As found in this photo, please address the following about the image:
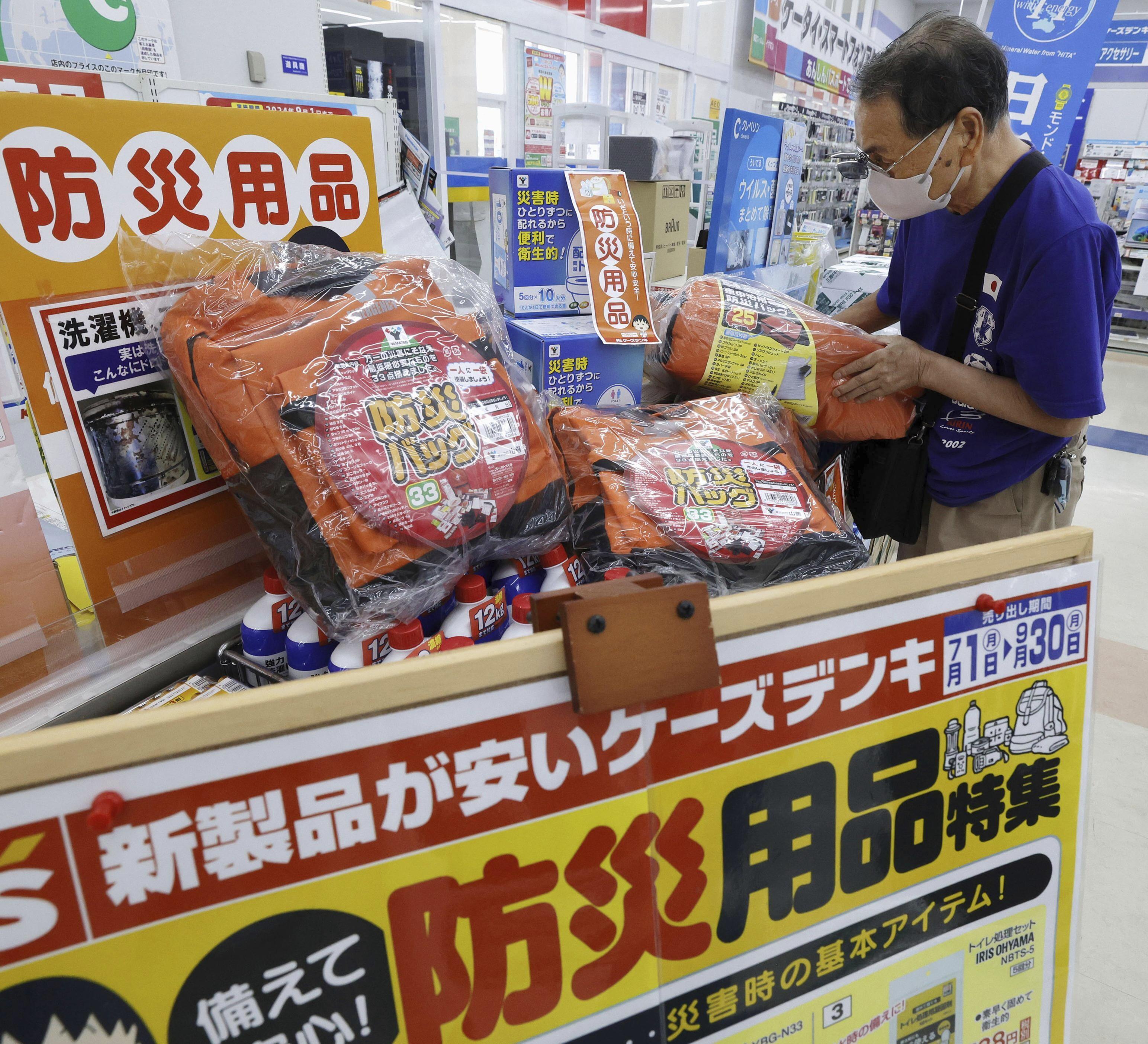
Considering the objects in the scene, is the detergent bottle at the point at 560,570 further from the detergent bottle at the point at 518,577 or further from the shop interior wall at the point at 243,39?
the shop interior wall at the point at 243,39

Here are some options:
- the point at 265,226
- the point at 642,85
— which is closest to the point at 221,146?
the point at 265,226

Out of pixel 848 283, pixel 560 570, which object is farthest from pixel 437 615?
pixel 848 283

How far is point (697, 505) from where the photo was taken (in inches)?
39.0

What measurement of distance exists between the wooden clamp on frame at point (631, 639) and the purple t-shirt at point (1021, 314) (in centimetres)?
94

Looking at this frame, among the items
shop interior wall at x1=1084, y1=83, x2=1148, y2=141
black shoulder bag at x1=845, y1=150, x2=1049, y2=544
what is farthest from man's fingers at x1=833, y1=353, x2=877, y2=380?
shop interior wall at x1=1084, y1=83, x2=1148, y2=141

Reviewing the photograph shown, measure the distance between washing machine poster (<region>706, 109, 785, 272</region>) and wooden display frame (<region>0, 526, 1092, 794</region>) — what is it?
1.92 m

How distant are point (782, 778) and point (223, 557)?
0.82m

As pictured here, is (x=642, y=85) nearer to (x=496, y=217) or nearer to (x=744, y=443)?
(x=496, y=217)

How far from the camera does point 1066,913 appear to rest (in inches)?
35.0

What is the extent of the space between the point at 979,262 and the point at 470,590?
106 centimetres

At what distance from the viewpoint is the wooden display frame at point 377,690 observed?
51 cm

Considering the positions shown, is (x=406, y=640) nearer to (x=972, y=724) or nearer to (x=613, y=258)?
(x=972, y=724)

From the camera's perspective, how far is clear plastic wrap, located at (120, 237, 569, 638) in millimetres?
825

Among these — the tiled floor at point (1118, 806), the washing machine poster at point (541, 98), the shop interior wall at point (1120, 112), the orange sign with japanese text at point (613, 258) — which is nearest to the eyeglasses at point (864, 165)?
the orange sign with japanese text at point (613, 258)
